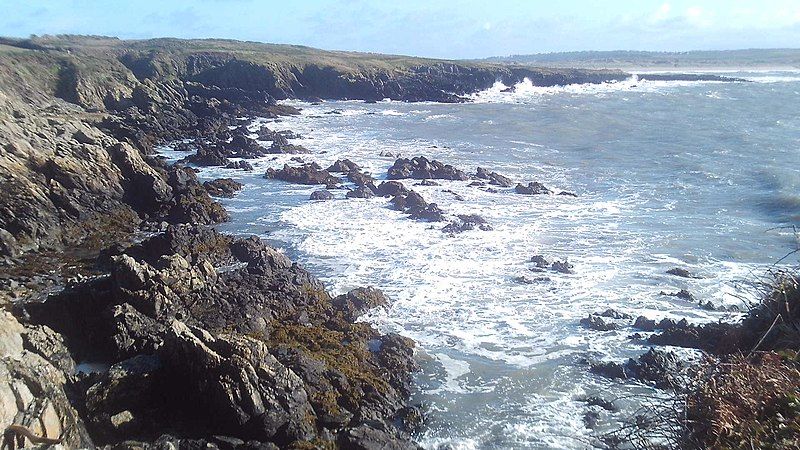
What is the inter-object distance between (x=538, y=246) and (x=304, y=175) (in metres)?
13.0

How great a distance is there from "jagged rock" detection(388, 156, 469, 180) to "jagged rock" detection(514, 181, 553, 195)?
125 inches

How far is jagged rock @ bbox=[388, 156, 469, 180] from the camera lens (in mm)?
28547

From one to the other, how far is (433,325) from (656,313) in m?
5.31

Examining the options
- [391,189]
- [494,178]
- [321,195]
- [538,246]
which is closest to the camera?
[538,246]

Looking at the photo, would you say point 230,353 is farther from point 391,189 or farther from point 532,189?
point 532,189

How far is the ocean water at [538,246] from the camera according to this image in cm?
1100

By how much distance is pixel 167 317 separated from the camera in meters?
12.0

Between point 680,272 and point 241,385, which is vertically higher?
point 241,385

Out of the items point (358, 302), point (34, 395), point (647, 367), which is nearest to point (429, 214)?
point (358, 302)

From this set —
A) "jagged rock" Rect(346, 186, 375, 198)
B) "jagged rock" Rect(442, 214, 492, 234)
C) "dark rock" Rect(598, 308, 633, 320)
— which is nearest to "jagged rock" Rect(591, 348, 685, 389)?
"dark rock" Rect(598, 308, 633, 320)

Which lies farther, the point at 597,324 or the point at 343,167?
the point at 343,167

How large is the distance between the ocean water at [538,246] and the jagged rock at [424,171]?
735mm

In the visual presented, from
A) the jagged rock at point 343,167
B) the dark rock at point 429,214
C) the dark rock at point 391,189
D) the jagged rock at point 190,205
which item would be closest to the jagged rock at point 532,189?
the dark rock at point 391,189

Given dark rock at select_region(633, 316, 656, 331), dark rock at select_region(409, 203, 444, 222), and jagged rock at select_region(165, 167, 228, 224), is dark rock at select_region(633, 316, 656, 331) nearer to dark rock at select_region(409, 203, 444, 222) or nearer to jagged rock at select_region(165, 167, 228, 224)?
dark rock at select_region(409, 203, 444, 222)
